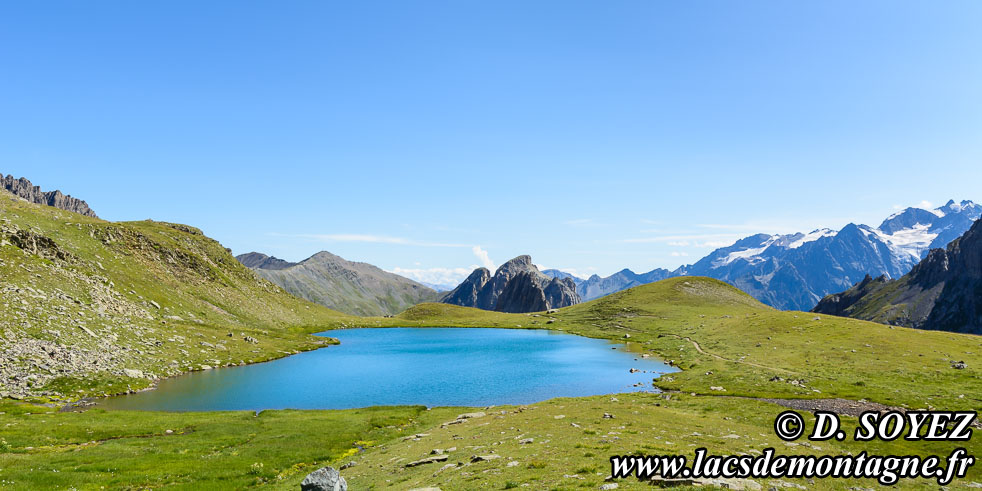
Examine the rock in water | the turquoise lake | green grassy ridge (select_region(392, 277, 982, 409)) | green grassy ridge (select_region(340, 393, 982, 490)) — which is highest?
the rock in water

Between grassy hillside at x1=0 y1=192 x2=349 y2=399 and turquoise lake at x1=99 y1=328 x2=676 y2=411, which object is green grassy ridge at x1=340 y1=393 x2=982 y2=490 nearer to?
turquoise lake at x1=99 y1=328 x2=676 y2=411

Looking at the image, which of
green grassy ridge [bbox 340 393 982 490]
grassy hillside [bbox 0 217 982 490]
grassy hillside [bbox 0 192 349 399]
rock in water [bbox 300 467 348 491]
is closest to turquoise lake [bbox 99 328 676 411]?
grassy hillside [bbox 0 192 349 399]

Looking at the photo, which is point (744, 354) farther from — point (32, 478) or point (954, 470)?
point (32, 478)

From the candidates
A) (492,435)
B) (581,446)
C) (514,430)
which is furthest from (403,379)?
(581,446)

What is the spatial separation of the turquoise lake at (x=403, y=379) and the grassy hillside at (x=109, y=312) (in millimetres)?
7325

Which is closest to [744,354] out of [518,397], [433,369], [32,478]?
[518,397]

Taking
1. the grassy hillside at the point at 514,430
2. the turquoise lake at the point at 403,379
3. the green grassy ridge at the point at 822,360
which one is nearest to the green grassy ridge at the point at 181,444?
the grassy hillside at the point at 514,430

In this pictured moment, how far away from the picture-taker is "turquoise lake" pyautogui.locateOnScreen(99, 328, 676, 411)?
65.2 m

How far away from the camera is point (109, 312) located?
3433 inches

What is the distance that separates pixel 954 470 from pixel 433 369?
81257 mm

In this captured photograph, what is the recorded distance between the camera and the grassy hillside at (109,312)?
6400 centimetres

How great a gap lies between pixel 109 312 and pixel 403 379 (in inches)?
2377

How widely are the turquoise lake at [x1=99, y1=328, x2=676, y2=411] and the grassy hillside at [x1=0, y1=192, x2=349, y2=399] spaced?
24.0 feet

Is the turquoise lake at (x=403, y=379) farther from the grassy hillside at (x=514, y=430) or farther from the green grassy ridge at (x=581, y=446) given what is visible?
the green grassy ridge at (x=581, y=446)
